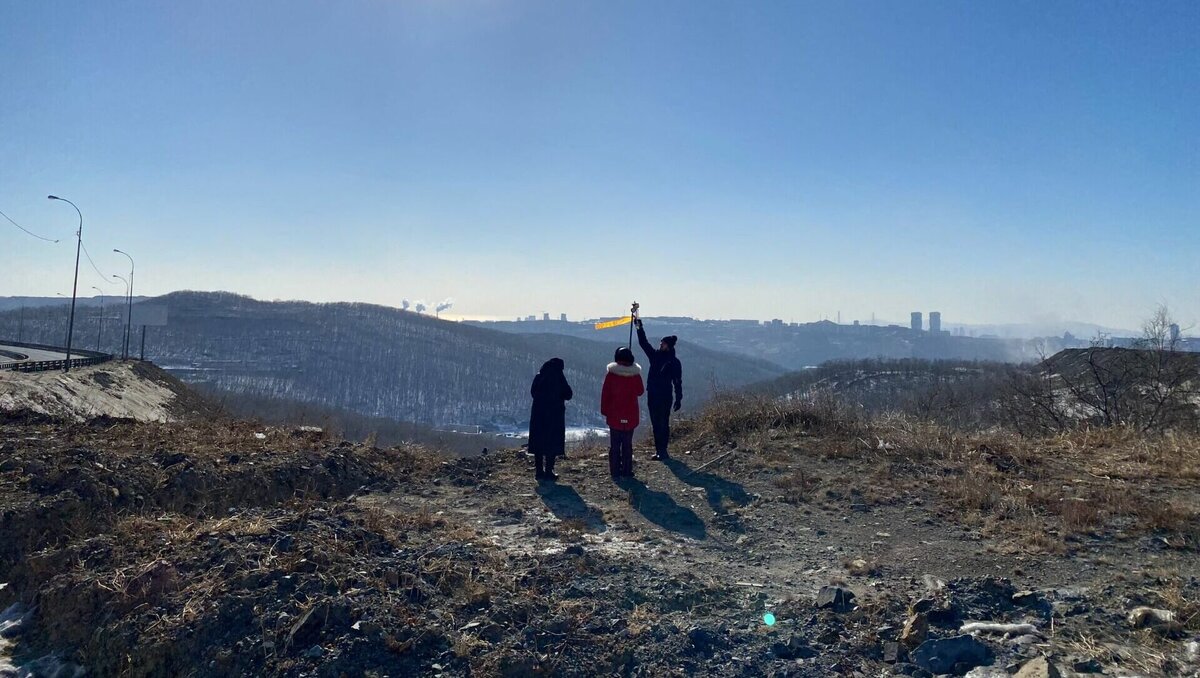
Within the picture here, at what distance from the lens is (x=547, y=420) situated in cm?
932

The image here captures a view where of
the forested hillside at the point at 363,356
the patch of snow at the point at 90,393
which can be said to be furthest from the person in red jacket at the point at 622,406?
the forested hillside at the point at 363,356

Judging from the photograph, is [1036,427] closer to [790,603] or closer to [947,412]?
[947,412]

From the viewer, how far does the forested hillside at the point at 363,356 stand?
79.2 meters

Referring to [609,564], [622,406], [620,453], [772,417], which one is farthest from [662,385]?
[609,564]

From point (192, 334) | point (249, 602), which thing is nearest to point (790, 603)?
point (249, 602)

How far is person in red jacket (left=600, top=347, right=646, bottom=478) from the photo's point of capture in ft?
29.9

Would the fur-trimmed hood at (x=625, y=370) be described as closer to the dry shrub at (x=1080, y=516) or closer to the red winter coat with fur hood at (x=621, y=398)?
the red winter coat with fur hood at (x=621, y=398)

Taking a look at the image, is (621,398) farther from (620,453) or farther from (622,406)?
(620,453)

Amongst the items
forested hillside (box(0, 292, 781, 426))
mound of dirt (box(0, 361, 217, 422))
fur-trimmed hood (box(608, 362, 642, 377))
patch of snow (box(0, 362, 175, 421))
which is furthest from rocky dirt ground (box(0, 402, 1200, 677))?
forested hillside (box(0, 292, 781, 426))

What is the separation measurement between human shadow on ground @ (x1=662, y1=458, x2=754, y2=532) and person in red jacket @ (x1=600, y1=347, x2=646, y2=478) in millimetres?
735

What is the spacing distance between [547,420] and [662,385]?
5.92ft

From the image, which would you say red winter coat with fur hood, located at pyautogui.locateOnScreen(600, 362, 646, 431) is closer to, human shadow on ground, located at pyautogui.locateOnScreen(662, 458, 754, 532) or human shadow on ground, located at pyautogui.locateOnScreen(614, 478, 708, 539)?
human shadow on ground, located at pyautogui.locateOnScreen(614, 478, 708, 539)

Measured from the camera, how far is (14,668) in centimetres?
462

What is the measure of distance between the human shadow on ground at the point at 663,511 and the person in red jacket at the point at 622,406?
1.58 ft
